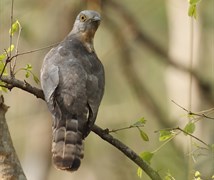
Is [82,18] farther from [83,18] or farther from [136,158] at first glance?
[136,158]

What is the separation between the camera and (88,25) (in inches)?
277

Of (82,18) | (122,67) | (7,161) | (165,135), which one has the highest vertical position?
(165,135)

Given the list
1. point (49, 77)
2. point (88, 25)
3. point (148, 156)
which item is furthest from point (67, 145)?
point (88, 25)

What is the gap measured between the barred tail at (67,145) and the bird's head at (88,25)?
168cm

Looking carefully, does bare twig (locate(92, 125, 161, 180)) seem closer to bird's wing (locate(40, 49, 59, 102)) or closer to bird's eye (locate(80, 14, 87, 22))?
bird's wing (locate(40, 49, 59, 102))

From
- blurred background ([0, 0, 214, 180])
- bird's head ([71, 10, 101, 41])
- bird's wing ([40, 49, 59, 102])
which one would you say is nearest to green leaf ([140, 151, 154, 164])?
bird's wing ([40, 49, 59, 102])

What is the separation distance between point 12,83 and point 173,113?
649cm

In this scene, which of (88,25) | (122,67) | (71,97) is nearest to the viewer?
(71,97)

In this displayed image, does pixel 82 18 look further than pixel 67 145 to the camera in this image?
Yes

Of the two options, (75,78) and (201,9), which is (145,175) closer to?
(75,78)

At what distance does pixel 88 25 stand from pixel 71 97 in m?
1.53

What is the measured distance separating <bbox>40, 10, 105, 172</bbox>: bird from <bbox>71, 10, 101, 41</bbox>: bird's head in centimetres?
61

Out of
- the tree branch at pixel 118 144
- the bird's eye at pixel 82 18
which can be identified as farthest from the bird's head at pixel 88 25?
the tree branch at pixel 118 144

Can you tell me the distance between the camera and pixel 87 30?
23.1 ft
